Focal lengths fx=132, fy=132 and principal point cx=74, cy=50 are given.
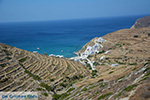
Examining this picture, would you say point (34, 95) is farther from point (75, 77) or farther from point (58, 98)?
point (75, 77)

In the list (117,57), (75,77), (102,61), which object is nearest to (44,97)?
(75,77)

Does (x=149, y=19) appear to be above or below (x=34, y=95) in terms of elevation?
above

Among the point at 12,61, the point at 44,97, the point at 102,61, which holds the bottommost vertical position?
the point at 102,61

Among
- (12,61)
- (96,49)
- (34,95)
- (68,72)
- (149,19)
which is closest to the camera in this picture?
(34,95)

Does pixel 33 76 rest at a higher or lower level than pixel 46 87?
higher

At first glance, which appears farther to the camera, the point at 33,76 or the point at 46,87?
the point at 33,76

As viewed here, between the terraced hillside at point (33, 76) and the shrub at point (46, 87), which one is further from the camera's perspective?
the shrub at point (46, 87)

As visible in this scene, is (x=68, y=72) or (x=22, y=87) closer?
(x=22, y=87)

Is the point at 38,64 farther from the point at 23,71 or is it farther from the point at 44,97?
the point at 44,97

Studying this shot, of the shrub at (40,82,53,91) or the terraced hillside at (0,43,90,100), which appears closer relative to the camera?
the terraced hillside at (0,43,90,100)

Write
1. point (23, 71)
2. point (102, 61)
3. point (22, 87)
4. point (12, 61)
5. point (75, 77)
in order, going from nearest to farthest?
point (22, 87) < point (23, 71) < point (12, 61) < point (75, 77) < point (102, 61)
